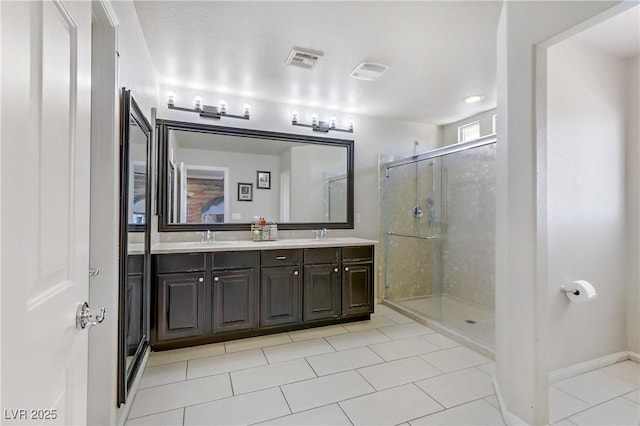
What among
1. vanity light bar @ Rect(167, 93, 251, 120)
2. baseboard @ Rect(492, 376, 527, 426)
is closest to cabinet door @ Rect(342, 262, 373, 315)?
baseboard @ Rect(492, 376, 527, 426)

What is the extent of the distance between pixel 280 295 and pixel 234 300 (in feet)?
1.42

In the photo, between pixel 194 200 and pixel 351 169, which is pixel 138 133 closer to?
pixel 194 200

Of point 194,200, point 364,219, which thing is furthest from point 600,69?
point 194,200

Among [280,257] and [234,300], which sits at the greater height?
[280,257]

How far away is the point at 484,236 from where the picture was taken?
3328 mm

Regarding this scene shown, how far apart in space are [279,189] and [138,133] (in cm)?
167

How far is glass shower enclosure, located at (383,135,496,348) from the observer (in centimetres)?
322

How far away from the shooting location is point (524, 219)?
162cm

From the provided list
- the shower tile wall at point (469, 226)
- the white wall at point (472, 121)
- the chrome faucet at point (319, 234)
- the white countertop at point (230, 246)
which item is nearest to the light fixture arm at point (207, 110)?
the white countertop at point (230, 246)

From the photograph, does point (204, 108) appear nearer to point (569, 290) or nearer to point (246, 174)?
point (246, 174)

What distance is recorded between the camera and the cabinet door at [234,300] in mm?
2701

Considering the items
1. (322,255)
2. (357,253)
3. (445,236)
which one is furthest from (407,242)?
(322,255)

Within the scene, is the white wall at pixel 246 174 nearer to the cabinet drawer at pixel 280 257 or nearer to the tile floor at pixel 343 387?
the cabinet drawer at pixel 280 257

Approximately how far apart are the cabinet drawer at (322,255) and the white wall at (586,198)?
1797 mm
